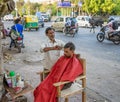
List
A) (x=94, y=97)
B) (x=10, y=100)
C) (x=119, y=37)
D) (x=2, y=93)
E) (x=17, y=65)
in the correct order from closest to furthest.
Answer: (x=2, y=93), (x=10, y=100), (x=94, y=97), (x=17, y=65), (x=119, y=37)

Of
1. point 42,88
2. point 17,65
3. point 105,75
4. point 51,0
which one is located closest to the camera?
point 42,88

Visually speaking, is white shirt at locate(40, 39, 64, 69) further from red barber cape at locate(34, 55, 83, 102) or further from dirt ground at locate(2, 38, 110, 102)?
dirt ground at locate(2, 38, 110, 102)

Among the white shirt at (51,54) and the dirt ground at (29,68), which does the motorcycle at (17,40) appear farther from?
the white shirt at (51,54)

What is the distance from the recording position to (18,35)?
12516 mm

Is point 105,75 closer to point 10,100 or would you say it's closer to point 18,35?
point 10,100

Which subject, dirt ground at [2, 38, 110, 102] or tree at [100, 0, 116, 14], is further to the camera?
tree at [100, 0, 116, 14]

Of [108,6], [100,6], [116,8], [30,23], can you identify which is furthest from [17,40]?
[116,8]

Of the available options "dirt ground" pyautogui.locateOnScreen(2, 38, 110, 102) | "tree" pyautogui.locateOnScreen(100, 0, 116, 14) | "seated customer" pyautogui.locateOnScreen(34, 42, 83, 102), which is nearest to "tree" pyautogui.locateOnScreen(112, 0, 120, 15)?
"tree" pyautogui.locateOnScreen(100, 0, 116, 14)

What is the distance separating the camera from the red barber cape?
455 centimetres

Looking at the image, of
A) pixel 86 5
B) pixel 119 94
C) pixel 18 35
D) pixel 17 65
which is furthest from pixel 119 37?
pixel 86 5

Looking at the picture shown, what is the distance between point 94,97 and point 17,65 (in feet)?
13.9

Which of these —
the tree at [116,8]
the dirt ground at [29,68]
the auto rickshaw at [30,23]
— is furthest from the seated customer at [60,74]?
the tree at [116,8]

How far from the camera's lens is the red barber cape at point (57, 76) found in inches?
179

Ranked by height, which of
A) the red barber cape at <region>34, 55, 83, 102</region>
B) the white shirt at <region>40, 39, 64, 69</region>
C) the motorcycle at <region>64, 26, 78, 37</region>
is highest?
the white shirt at <region>40, 39, 64, 69</region>
